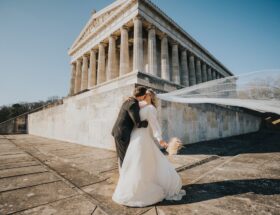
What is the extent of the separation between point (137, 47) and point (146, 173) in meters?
16.4

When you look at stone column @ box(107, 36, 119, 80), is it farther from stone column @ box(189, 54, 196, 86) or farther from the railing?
the railing

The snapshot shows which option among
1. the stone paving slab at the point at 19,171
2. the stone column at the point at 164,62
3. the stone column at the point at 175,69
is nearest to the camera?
the stone paving slab at the point at 19,171

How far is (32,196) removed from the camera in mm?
2639

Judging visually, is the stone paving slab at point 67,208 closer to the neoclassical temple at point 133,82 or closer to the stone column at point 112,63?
the neoclassical temple at point 133,82

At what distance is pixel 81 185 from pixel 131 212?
1350mm

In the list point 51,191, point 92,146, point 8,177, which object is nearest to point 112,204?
point 51,191

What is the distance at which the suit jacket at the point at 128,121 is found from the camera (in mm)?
2617

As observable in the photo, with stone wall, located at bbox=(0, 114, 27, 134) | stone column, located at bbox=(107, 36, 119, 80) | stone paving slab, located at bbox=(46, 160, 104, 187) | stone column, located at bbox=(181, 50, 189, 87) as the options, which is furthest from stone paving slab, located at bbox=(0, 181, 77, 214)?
stone wall, located at bbox=(0, 114, 27, 134)

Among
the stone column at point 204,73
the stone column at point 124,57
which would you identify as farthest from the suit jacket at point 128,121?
the stone column at point 204,73

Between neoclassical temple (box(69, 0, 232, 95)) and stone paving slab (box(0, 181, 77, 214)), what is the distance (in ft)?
36.5

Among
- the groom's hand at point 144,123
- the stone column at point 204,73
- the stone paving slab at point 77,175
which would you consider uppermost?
the stone column at point 204,73

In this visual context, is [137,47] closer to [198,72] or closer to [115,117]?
[115,117]

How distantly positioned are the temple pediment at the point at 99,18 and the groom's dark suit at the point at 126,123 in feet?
69.3

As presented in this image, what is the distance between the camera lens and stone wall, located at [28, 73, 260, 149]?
7.21 metres
